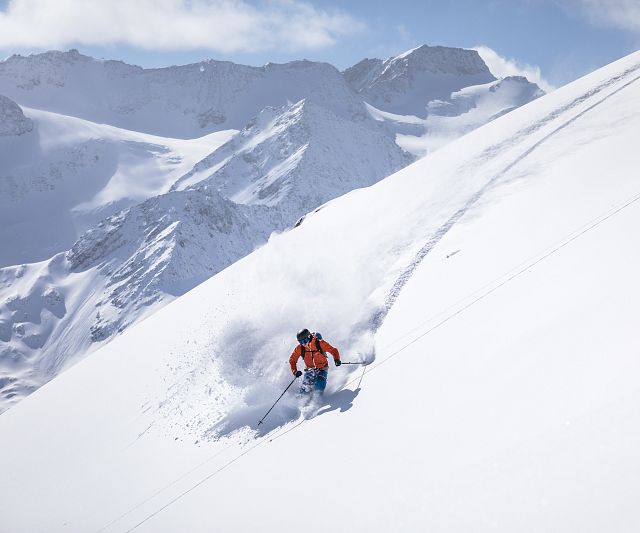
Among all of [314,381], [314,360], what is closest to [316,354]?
[314,360]

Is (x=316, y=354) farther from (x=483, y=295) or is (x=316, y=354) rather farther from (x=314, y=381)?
(x=483, y=295)

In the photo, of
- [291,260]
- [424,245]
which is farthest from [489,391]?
[291,260]

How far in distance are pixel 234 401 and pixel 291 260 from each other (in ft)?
19.9

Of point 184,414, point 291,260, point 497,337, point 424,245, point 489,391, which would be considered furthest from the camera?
point 291,260

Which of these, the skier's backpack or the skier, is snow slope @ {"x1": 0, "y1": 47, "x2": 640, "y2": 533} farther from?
A: the skier's backpack

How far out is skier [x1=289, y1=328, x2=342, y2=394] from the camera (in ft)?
29.9

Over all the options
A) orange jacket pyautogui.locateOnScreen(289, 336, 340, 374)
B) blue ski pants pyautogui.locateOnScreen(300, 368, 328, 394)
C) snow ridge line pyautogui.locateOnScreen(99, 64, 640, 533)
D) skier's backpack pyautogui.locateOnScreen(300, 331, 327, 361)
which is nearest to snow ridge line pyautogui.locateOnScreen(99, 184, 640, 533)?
snow ridge line pyautogui.locateOnScreen(99, 64, 640, 533)

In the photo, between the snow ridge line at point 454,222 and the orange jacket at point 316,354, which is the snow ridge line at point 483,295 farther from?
the orange jacket at point 316,354

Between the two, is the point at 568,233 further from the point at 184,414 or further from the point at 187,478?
the point at 184,414

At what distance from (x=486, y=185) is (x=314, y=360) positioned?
7.88m

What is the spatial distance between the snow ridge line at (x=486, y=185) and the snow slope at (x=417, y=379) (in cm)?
7

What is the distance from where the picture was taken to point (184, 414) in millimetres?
11086

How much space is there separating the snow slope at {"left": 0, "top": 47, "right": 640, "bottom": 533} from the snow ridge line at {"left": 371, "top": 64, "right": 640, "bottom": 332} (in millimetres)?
66

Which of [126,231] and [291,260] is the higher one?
[126,231]
